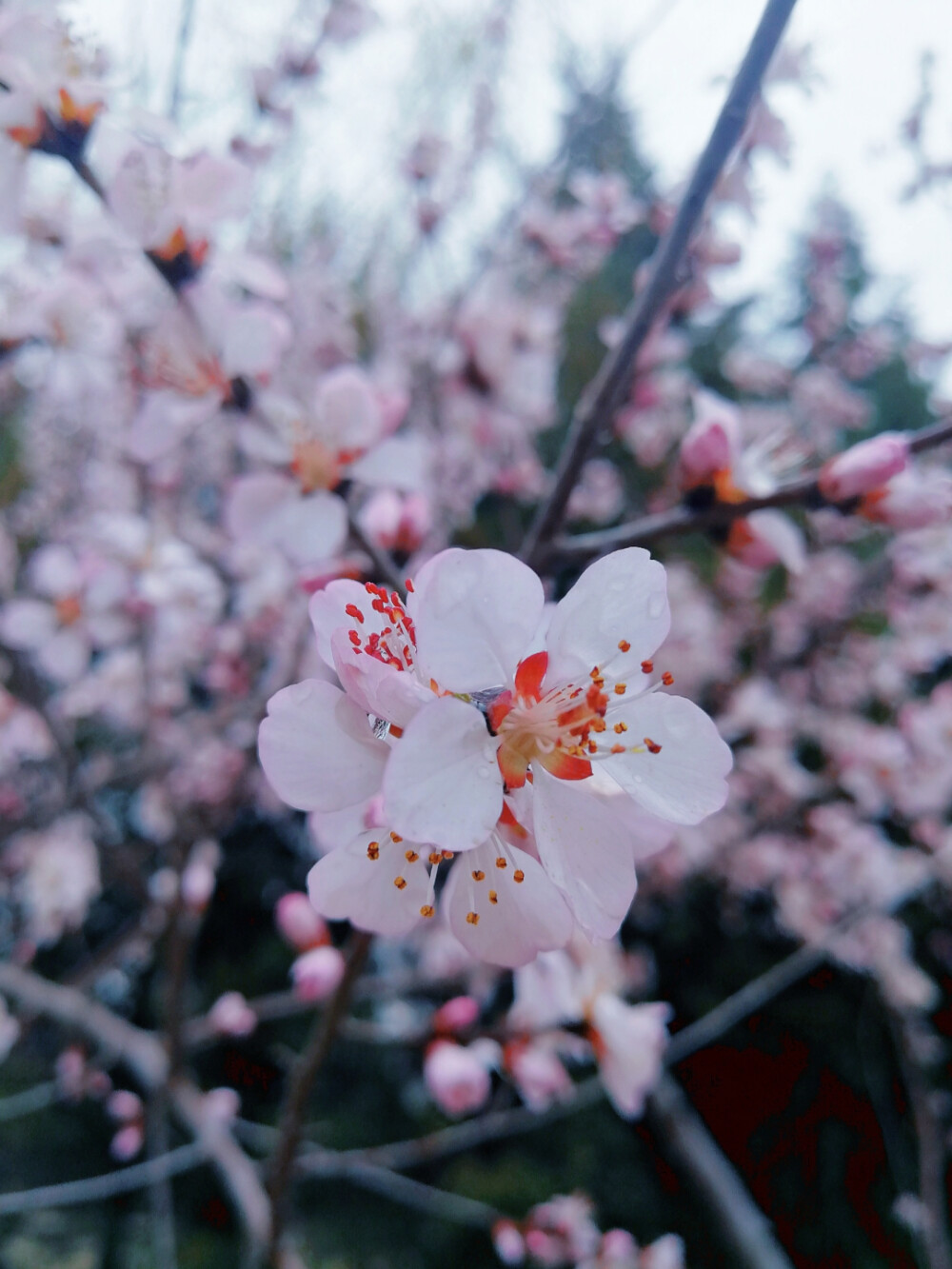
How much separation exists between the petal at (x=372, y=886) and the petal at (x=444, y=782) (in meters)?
0.07

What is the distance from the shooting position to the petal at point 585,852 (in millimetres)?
316

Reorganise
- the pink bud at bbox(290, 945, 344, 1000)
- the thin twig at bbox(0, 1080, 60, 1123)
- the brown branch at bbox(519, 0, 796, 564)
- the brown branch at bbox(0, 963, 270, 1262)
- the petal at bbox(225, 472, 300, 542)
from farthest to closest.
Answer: the thin twig at bbox(0, 1080, 60, 1123), the brown branch at bbox(0, 963, 270, 1262), the pink bud at bbox(290, 945, 344, 1000), the petal at bbox(225, 472, 300, 542), the brown branch at bbox(519, 0, 796, 564)

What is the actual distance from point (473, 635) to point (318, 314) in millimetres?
2506

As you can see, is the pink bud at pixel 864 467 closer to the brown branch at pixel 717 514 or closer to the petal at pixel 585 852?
the brown branch at pixel 717 514

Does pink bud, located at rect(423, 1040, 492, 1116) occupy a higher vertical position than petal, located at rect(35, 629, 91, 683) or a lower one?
higher

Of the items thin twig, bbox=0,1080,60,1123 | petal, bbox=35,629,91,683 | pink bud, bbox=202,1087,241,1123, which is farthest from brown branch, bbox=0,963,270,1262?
petal, bbox=35,629,91,683

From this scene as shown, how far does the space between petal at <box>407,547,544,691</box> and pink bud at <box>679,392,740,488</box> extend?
12.8 inches

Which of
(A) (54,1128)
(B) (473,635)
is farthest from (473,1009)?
(A) (54,1128)

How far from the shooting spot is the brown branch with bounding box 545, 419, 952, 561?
1.85 feet

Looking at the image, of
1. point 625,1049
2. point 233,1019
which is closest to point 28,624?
Result: point 233,1019

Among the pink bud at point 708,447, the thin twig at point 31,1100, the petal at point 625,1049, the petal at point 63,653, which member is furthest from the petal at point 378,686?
the thin twig at point 31,1100

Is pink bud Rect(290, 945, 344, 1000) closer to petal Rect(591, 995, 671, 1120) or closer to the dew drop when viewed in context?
petal Rect(591, 995, 671, 1120)

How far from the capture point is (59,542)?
2113 millimetres

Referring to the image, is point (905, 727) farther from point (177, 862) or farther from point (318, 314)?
point (318, 314)
